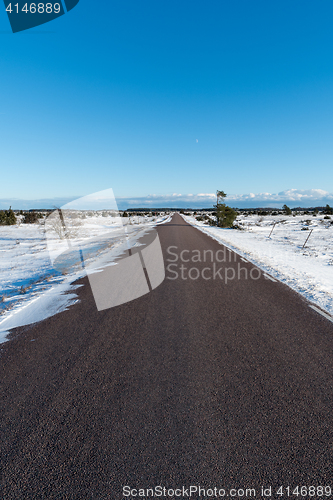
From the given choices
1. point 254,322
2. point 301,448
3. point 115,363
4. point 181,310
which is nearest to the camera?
point 301,448

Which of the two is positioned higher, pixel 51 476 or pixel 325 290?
pixel 51 476

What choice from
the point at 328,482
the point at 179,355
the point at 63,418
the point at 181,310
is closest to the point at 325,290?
the point at 181,310

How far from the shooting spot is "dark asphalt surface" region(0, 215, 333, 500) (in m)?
1.91

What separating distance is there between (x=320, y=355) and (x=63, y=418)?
11.3ft

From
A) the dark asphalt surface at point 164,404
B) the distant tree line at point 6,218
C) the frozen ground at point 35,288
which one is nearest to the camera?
the dark asphalt surface at point 164,404

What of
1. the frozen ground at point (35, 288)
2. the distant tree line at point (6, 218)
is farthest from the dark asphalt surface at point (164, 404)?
the distant tree line at point (6, 218)

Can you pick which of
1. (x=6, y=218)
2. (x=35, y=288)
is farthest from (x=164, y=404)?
(x=6, y=218)

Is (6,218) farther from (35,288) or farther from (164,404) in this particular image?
(164,404)

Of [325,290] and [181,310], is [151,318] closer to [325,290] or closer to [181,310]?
[181,310]

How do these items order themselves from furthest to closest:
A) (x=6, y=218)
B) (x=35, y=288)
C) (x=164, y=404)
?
(x=6, y=218) < (x=35, y=288) < (x=164, y=404)

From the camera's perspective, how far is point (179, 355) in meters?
3.51

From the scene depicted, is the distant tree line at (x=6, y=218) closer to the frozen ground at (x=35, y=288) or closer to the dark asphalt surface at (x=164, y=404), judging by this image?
the frozen ground at (x=35, y=288)

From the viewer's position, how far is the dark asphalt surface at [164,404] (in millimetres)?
1910

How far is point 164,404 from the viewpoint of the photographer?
260 centimetres
